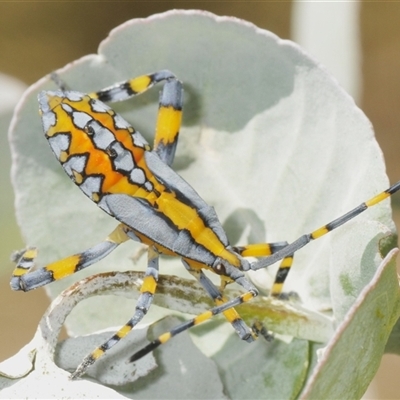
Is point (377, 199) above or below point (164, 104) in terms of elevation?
below

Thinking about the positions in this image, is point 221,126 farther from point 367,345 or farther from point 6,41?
point 6,41

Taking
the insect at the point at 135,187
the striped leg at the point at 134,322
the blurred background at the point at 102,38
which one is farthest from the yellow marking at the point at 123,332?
the blurred background at the point at 102,38

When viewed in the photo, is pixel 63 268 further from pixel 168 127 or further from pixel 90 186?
pixel 168 127

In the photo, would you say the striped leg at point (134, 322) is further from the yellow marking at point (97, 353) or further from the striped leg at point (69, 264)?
the striped leg at point (69, 264)

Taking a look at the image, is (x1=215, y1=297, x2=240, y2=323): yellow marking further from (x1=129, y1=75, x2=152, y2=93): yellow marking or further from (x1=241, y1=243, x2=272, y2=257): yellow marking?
(x1=129, y1=75, x2=152, y2=93): yellow marking

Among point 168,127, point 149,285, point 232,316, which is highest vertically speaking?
point 168,127

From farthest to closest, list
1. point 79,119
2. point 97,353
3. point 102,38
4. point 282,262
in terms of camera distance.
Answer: point 102,38
point 79,119
point 282,262
point 97,353

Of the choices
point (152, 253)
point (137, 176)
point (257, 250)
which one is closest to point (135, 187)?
point (137, 176)

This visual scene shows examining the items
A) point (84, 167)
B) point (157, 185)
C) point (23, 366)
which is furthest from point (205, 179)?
point (23, 366)
